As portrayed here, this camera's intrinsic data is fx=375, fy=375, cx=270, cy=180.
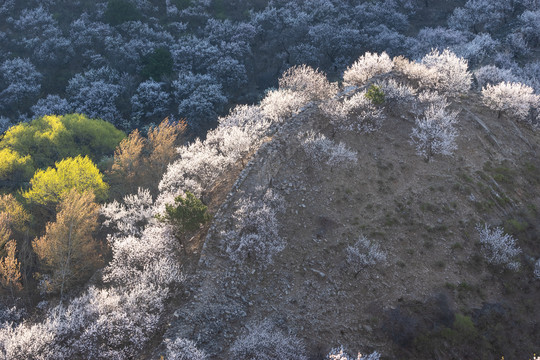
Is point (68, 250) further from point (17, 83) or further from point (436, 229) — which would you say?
point (17, 83)

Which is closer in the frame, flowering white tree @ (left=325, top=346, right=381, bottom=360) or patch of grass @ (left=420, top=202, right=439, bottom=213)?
flowering white tree @ (left=325, top=346, right=381, bottom=360)

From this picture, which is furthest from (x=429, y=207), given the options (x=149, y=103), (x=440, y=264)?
(x=149, y=103)

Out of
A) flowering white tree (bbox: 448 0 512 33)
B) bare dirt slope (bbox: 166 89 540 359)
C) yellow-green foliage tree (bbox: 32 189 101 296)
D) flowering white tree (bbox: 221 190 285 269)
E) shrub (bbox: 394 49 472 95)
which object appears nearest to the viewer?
bare dirt slope (bbox: 166 89 540 359)

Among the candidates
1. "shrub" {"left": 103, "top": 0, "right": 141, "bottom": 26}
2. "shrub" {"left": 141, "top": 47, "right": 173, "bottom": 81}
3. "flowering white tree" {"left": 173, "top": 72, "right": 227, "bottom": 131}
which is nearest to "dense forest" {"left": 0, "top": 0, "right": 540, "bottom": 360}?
"flowering white tree" {"left": 173, "top": 72, "right": 227, "bottom": 131}

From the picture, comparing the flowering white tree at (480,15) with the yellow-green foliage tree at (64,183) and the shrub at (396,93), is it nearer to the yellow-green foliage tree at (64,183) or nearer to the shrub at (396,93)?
→ the shrub at (396,93)

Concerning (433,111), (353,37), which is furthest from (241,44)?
(433,111)

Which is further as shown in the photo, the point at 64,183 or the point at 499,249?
the point at 64,183

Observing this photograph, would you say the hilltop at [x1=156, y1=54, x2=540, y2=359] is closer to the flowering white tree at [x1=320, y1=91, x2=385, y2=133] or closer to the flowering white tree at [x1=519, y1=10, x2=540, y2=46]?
the flowering white tree at [x1=320, y1=91, x2=385, y2=133]
